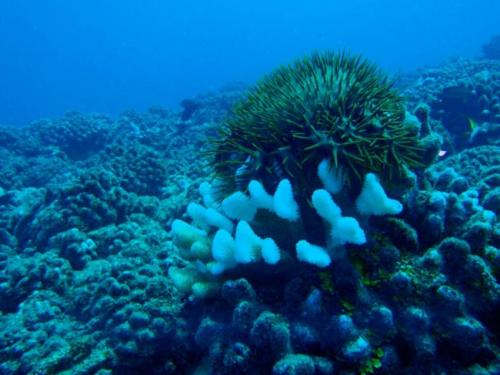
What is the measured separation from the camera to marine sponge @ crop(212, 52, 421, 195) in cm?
315

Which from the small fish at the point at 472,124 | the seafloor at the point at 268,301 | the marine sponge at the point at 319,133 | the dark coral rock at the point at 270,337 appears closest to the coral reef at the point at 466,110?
the small fish at the point at 472,124

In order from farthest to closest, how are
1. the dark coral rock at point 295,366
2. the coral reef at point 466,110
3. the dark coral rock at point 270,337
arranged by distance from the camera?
the coral reef at point 466,110 → the dark coral rock at point 270,337 → the dark coral rock at point 295,366

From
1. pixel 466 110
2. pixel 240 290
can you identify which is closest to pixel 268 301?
pixel 240 290

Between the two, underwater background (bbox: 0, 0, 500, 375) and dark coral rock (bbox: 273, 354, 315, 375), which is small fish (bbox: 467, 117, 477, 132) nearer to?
underwater background (bbox: 0, 0, 500, 375)

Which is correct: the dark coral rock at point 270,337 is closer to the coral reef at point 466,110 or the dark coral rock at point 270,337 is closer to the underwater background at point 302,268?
the underwater background at point 302,268

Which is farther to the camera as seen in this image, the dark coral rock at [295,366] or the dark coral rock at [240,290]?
the dark coral rock at [240,290]

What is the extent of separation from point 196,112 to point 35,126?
6.38m

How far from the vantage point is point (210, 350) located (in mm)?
3045

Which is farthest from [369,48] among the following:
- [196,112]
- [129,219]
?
[129,219]

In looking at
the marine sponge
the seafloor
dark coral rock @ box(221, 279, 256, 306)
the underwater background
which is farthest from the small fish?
dark coral rock @ box(221, 279, 256, 306)

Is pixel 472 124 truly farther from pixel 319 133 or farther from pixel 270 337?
pixel 270 337

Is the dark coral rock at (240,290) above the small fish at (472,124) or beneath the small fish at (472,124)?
beneath

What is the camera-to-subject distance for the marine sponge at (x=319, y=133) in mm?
3154

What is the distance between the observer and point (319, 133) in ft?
10.4
